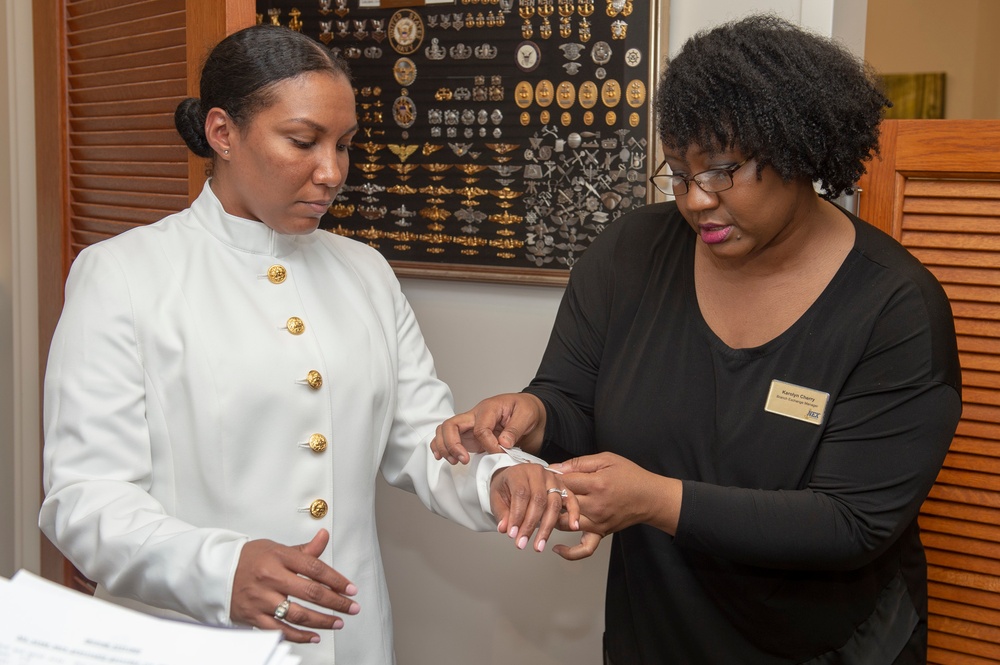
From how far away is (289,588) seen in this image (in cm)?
114

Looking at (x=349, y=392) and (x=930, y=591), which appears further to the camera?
(x=930, y=591)

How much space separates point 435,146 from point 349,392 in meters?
1.19

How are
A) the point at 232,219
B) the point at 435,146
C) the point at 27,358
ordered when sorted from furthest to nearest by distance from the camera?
the point at 27,358 < the point at 435,146 < the point at 232,219

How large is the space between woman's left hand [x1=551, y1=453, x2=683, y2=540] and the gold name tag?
214mm

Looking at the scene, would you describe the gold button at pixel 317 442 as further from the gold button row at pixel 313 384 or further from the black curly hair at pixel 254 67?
the black curly hair at pixel 254 67

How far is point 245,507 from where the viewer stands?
1.52m

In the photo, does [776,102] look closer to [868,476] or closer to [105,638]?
[868,476]

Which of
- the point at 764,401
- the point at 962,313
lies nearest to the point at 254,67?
the point at 764,401

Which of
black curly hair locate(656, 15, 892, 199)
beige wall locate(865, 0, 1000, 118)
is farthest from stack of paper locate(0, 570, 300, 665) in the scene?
beige wall locate(865, 0, 1000, 118)

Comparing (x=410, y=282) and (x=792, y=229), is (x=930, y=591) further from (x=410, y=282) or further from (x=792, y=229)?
(x=410, y=282)

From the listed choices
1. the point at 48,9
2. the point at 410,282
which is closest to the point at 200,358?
the point at 410,282

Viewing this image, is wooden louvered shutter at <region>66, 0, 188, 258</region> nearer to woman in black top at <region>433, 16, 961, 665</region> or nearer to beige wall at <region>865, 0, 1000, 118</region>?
woman in black top at <region>433, 16, 961, 665</region>

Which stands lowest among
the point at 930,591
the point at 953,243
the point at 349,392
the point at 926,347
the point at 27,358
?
the point at 930,591

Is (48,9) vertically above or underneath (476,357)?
above
